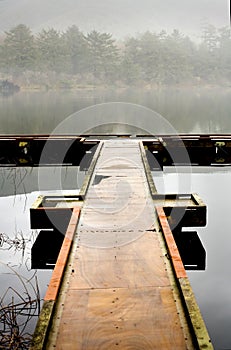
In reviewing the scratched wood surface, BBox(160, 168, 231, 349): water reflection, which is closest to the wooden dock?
the scratched wood surface

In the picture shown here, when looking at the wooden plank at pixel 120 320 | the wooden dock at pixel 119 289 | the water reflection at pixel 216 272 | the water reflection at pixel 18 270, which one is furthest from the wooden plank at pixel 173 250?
the water reflection at pixel 18 270

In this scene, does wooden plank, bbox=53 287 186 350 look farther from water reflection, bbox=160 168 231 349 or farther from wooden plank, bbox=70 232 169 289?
water reflection, bbox=160 168 231 349

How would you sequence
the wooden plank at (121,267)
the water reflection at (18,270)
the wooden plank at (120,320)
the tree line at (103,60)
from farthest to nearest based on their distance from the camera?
the tree line at (103,60) < the water reflection at (18,270) < the wooden plank at (121,267) < the wooden plank at (120,320)

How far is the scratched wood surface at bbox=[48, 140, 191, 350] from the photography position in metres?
3.05

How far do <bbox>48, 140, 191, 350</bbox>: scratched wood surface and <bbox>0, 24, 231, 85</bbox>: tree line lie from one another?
6450cm

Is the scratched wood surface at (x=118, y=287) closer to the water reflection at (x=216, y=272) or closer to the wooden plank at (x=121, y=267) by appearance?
the wooden plank at (x=121, y=267)

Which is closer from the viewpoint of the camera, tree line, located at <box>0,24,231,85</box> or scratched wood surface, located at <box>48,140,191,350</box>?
scratched wood surface, located at <box>48,140,191,350</box>

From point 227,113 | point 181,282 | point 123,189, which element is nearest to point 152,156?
point 123,189

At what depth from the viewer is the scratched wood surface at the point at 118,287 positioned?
10.0ft

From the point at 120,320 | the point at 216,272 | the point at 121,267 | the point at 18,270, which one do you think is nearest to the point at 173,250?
the point at 121,267

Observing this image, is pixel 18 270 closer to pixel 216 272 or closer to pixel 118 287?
pixel 216 272

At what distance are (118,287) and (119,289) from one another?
3cm

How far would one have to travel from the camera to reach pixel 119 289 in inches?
145

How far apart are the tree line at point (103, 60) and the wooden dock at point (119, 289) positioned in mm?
64765
